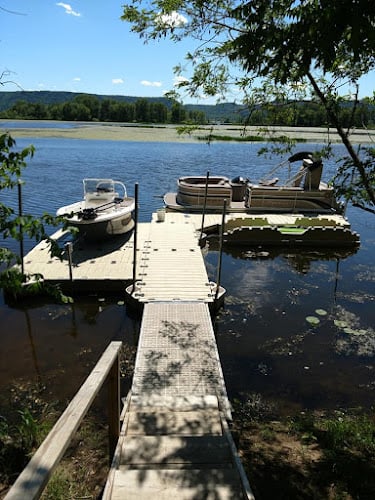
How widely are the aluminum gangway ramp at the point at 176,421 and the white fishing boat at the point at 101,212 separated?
14.0 ft

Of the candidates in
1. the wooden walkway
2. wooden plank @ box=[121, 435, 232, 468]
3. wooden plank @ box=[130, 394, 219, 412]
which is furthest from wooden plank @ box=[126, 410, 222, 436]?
the wooden walkway

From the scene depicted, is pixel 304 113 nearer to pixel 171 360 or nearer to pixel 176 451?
pixel 171 360


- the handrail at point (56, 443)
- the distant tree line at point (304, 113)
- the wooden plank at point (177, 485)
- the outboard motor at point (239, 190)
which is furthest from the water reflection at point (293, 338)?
the outboard motor at point (239, 190)

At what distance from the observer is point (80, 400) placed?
228cm

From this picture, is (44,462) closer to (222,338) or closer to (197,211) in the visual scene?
(222,338)

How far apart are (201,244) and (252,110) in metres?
8.76

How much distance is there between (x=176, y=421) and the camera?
14.4 ft

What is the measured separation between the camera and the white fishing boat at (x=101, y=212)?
1111 centimetres

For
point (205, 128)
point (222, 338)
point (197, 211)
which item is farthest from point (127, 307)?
point (197, 211)

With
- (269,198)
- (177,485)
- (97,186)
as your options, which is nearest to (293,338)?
(177,485)

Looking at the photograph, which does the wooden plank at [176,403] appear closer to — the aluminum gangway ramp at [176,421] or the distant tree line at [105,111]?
the aluminum gangway ramp at [176,421]

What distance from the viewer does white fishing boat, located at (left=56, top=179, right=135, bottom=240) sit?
1111cm

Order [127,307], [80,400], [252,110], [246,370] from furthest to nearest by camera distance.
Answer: [127,307], [246,370], [252,110], [80,400]

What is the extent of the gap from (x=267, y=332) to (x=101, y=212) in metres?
6.73
